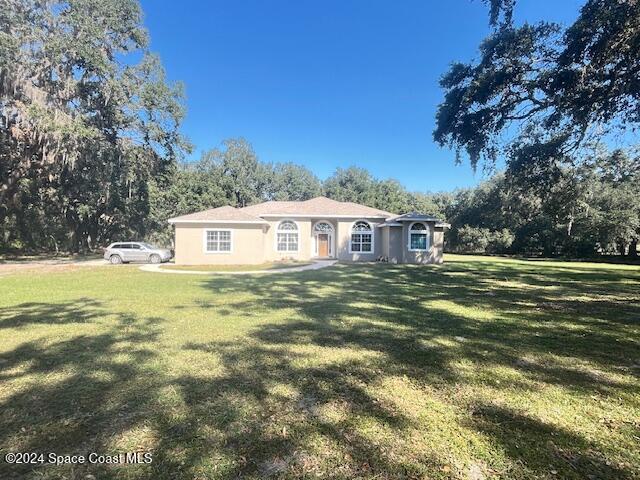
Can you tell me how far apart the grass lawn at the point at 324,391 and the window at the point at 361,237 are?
15.9 meters

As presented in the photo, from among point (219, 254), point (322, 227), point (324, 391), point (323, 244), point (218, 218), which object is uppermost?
point (218, 218)

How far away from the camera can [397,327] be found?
650 centimetres

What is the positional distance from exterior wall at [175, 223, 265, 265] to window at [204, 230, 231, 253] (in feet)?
0.59

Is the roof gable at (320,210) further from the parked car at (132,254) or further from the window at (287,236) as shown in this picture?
the parked car at (132,254)

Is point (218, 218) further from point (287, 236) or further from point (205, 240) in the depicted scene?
point (287, 236)

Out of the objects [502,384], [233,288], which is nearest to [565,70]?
[502,384]

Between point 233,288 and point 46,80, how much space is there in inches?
727

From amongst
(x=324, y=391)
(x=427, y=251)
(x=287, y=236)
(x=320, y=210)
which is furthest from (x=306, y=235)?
(x=324, y=391)

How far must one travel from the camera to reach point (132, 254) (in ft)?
71.5

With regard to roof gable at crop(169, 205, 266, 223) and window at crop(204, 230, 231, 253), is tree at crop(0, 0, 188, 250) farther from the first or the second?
window at crop(204, 230, 231, 253)

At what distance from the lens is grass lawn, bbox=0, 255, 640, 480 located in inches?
103

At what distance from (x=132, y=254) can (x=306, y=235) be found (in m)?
10.6

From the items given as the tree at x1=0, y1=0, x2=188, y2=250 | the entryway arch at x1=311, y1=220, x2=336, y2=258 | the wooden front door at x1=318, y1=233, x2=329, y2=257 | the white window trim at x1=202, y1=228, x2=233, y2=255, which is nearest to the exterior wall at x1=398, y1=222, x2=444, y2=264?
the entryway arch at x1=311, y1=220, x2=336, y2=258

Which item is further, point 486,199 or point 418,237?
point 486,199
